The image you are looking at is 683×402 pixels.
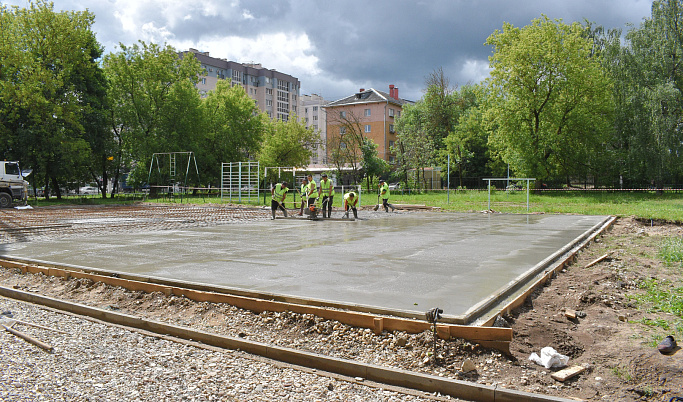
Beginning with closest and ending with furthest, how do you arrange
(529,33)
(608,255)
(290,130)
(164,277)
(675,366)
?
(675,366) → (164,277) → (608,255) → (529,33) → (290,130)

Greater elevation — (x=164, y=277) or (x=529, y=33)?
(x=529, y=33)

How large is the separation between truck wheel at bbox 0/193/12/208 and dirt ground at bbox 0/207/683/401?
2288 centimetres

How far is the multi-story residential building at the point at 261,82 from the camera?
287 feet

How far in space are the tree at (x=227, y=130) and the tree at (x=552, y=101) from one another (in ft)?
86.4

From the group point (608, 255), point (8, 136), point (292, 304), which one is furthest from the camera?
point (8, 136)

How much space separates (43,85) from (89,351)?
1411 inches

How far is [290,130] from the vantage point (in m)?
57.2

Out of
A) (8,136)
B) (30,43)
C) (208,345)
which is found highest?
(30,43)

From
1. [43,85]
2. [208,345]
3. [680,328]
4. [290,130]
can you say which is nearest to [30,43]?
[43,85]

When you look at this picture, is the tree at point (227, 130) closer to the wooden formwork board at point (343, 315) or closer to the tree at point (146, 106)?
the tree at point (146, 106)

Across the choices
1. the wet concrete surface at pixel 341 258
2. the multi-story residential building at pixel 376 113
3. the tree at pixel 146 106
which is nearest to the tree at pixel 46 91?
the tree at pixel 146 106

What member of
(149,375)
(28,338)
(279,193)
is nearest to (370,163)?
(279,193)

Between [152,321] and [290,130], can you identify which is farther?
[290,130]

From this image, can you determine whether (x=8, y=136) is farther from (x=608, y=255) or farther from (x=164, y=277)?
(x=608, y=255)
